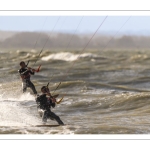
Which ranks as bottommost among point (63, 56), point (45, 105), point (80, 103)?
point (45, 105)

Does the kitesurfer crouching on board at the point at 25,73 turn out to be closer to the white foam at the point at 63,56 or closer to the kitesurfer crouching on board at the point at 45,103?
the kitesurfer crouching on board at the point at 45,103

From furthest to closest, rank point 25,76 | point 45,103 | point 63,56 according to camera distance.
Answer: point 63,56 → point 25,76 → point 45,103

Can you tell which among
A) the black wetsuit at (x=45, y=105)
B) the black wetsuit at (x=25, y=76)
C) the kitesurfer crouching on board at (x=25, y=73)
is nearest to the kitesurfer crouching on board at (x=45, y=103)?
the black wetsuit at (x=45, y=105)

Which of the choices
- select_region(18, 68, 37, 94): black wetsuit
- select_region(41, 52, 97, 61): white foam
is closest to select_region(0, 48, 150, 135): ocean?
select_region(18, 68, 37, 94): black wetsuit

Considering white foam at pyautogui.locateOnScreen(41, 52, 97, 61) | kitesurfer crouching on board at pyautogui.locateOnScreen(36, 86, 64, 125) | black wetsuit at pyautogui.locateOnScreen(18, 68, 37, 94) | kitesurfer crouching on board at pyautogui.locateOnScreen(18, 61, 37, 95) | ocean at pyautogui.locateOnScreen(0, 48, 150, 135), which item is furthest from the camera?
white foam at pyautogui.locateOnScreen(41, 52, 97, 61)

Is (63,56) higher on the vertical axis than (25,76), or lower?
higher

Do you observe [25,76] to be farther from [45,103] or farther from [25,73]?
[45,103]

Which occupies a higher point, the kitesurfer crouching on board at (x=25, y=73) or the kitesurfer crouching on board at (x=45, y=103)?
the kitesurfer crouching on board at (x=25, y=73)

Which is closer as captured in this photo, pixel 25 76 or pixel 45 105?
pixel 45 105

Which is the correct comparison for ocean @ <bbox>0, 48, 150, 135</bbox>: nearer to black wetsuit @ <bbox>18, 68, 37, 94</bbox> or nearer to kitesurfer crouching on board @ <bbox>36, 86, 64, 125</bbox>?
kitesurfer crouching on board @ <bbox>36, 86, 64, 125</bbox>

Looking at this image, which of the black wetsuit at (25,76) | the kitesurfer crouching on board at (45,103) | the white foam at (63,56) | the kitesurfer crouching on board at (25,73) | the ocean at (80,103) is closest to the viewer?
the kitesurfer crouching on board at (45,103)

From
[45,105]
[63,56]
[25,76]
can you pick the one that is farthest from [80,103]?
[63,56]

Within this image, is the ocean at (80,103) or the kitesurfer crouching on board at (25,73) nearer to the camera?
the ocean at (80,103)
